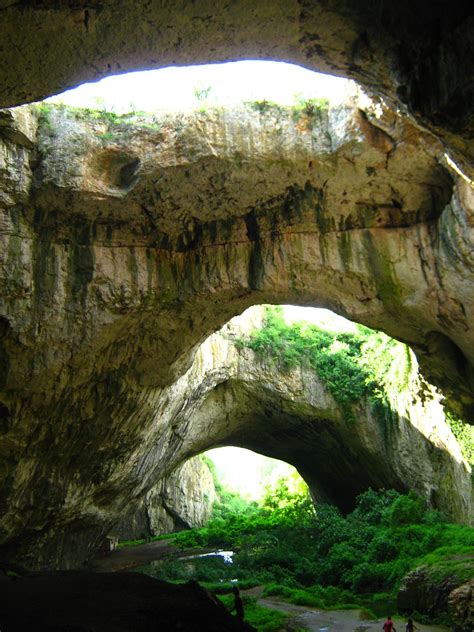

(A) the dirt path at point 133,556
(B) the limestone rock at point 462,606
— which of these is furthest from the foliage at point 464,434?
(A) the dirt path at point 133,556

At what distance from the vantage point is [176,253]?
10.7 metres

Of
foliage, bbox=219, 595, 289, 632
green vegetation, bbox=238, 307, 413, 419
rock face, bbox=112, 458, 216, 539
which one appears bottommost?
foliage, bbox=219, 595, 289, 632

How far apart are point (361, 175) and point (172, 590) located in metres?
7.36

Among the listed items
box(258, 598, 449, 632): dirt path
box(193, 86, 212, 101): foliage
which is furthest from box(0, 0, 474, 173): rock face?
box(258, 598, 449, 632): dirt path

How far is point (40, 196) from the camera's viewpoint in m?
9.07

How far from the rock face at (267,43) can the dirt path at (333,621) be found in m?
7.15

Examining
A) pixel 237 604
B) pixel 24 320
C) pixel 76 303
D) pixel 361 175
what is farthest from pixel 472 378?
pixel 24 320

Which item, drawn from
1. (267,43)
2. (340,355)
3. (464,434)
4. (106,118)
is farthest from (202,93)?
(340,355)

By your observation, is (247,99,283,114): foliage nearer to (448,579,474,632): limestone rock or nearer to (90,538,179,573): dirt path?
(448,579,474,632): limestone rock

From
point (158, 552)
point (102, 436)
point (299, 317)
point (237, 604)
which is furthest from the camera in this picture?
point (158, 552)

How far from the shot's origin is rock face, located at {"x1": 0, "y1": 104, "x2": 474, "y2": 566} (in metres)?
8.91

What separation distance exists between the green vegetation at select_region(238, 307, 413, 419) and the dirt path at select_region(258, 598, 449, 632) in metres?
6.88

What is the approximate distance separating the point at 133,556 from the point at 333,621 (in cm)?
1309

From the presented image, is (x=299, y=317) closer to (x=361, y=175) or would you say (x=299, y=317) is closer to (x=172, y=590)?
(x=361, y=175)
